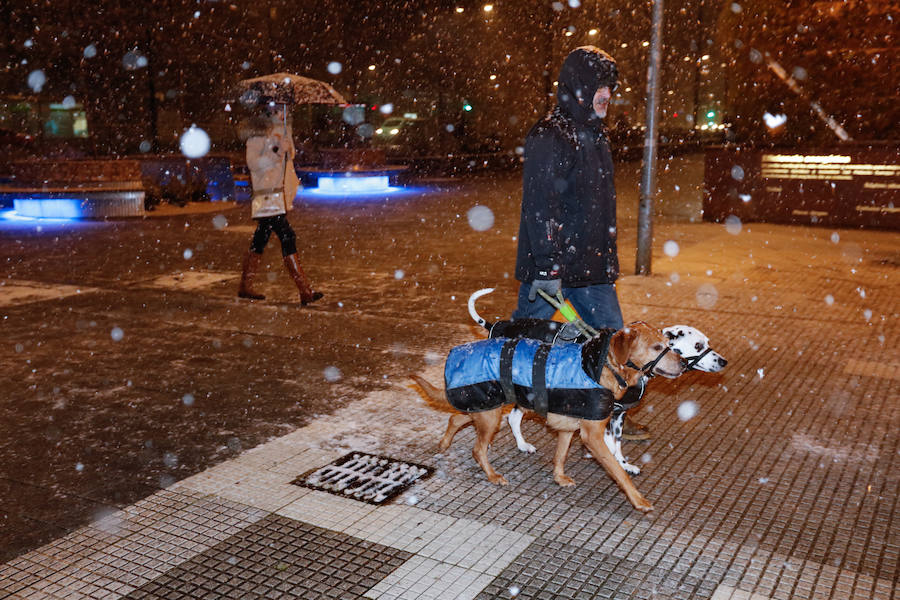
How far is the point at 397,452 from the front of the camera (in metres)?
4.92

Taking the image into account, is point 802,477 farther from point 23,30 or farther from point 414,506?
point 23,30

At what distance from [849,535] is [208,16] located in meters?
24.3

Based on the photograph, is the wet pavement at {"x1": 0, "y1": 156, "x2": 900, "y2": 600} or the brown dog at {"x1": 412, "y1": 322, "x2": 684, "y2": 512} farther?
the brown dog at {"x1": 412, "y1": 322, "x2": 684, "y2": 512}

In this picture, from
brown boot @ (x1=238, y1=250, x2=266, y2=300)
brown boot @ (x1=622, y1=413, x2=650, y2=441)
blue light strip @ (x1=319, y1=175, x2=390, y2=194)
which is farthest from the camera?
blue light strip @ (x1=319, y1=175, x2=390, y2=194)

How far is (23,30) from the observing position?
19.9 m

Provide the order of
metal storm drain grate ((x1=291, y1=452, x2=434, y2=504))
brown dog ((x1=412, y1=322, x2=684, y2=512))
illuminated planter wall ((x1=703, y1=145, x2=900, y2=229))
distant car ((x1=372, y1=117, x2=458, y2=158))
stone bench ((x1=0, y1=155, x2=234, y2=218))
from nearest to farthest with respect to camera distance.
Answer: brown dog ((x1=412, y1=322, x2=684, y2=512)), metal storm drain grate ((x1=291, y1=452, x2=434, y2=504)), illuminated planter wall ((x1=703, y1=145, x2=900, y2=229)), stone bench ((x1=0, y1=155, x2=234, y2=218)), distant car ((x1=372, y1=117, x2=458, y2=158))

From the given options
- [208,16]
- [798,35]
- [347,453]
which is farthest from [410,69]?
[347,453]

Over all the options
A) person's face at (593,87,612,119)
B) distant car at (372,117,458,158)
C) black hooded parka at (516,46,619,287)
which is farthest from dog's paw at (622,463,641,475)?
distant car at (372,117,458,158)

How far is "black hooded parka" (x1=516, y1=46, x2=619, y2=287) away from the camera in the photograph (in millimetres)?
4367

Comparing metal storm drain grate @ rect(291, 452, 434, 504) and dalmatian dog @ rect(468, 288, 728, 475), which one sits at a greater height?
dalmatian dog @ rect(468, 288, 728, 475)

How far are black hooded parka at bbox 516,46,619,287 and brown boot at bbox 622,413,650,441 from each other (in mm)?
929

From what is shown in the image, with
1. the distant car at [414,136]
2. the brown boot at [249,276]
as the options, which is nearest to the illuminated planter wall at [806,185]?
the brown boot at [249,276]

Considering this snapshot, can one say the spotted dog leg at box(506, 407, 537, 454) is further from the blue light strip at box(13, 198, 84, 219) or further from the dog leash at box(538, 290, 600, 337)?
the blue light strip at box(13, 198, 84, 219)

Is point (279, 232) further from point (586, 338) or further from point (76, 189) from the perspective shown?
point (76, 189)
